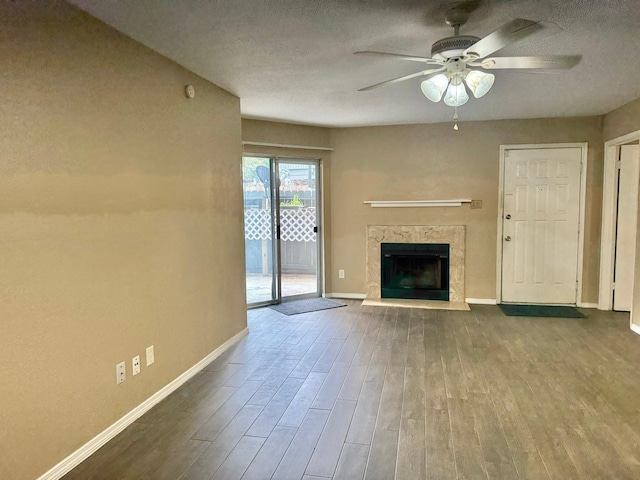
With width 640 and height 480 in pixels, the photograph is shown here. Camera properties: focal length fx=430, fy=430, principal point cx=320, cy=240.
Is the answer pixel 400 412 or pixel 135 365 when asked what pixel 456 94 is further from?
pixel 135 365

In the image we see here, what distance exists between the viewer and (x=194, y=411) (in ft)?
9.30

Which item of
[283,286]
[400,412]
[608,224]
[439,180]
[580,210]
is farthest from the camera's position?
[283,286]

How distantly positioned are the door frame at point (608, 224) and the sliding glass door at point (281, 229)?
357cm

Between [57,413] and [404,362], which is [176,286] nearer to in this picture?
[57,413]

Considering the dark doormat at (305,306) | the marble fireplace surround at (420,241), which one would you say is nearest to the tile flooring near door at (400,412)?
the dark doormat at (305,306)

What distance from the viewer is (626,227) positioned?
5.05m

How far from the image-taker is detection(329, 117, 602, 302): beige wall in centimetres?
537

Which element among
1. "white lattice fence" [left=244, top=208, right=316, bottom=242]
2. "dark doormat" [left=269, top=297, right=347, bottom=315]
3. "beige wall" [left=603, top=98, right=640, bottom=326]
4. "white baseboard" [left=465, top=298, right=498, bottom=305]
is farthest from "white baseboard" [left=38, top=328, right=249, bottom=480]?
"beige wall" [left=603, top=98, right=640, bottom=326]

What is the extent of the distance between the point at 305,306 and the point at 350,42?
142 inches

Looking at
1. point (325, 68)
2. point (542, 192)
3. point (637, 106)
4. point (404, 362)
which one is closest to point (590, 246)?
point (542, 192)

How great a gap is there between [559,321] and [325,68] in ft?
12.4

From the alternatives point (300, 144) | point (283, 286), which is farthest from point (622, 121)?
point (283, 286)

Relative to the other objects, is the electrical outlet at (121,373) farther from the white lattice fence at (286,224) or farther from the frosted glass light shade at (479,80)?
the white lattice fence at (286,224)

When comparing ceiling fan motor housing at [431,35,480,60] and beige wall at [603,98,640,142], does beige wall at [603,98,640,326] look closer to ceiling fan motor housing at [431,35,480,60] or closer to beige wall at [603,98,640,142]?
beige wall at [603,98,640,142]
